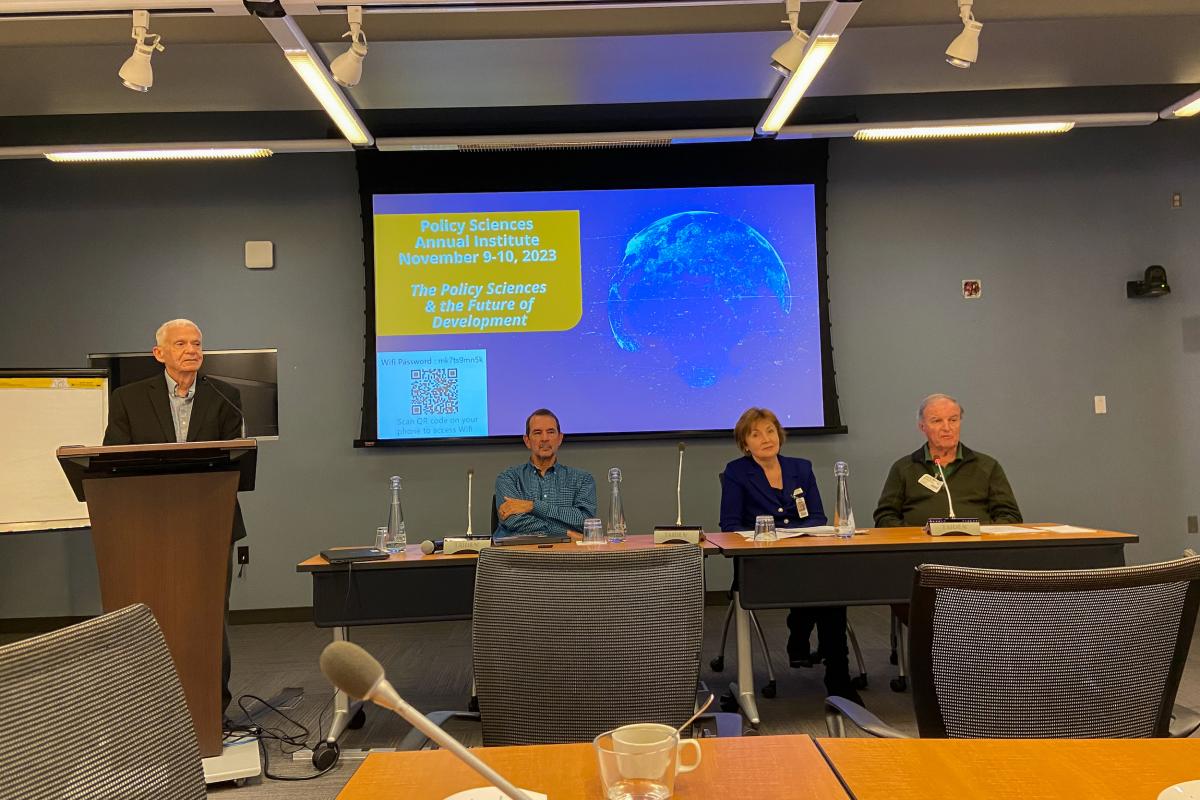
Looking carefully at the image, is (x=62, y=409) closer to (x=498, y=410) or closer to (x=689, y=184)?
(x=498, y=410)

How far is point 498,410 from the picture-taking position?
215 inches

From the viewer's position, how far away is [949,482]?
3.88 m

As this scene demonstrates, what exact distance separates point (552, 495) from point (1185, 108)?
404cm

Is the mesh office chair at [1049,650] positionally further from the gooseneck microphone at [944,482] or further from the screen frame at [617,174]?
the screen frame at [617,174]

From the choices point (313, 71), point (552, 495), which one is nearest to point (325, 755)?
point (552, 495)

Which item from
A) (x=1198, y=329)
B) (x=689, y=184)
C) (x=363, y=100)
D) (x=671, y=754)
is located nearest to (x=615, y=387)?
(x=689, y=184)

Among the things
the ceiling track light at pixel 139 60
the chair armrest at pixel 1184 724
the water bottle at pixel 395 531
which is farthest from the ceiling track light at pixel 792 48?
the chair armrest at pixel 1184 724

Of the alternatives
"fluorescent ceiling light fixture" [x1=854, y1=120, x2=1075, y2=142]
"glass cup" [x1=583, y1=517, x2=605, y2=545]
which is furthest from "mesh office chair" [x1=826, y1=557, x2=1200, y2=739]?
"fluorescent ceiling light fixture" [x1=854, y1=120, x2=1075, y2=142]

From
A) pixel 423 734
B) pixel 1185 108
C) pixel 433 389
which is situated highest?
pixel 1185 108

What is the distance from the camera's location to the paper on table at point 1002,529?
128 inches

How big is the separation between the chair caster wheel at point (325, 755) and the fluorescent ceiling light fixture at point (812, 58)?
3.22 metres

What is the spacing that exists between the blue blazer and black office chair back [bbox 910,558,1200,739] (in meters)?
2.47

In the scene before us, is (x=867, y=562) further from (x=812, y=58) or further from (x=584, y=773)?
(x=812, y=58)

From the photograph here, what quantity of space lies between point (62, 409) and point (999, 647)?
182 inches
